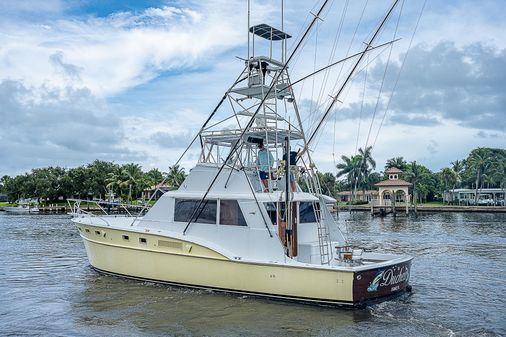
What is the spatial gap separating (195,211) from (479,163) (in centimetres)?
8224

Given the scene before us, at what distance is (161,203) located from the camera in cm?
1506

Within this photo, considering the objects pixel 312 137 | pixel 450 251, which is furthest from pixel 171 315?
pixel 450 251

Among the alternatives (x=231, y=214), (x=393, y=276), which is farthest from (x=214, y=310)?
(x=393, y=276)

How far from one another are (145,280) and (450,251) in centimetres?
1735

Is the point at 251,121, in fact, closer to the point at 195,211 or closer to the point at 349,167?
the point at 195,211

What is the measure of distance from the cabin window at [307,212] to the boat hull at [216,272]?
7.52 feet

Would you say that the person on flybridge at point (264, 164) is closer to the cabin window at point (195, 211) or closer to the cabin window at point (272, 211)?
the cabin window at point (272, 211)

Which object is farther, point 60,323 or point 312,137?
point 312,137

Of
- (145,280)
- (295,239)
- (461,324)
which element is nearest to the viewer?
(461,324)

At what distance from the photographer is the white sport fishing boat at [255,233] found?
1222cm

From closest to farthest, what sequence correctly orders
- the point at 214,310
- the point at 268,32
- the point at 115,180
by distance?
the point at 214,310 < the point at 268,32 < the point at 115,180

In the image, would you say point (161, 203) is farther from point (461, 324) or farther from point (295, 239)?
point (461, 324)

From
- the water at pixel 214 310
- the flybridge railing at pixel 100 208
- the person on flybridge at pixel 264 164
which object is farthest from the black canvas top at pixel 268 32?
the water at pixel 214 310

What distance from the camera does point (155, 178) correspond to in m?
86.4
